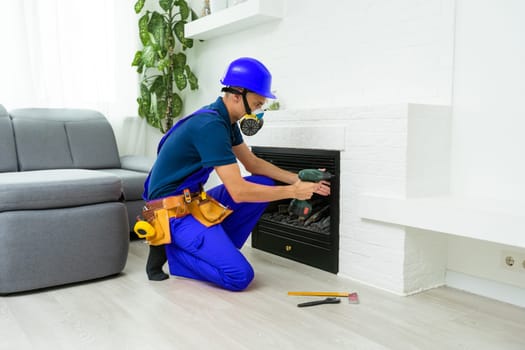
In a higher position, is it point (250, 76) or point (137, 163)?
point (250, 76)

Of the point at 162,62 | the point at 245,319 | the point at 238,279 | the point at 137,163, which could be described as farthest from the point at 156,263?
the point at 162,62

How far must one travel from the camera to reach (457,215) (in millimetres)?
2107

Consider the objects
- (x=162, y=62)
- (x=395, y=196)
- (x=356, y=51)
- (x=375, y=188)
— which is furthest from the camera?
(x=162, y=62)

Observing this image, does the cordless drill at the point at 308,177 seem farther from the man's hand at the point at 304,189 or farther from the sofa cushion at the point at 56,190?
the sofa cushion at the point at 56,190

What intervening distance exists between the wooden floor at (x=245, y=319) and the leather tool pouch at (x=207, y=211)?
0.34 meters

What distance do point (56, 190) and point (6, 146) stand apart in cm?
134

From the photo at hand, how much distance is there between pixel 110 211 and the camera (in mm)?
2584

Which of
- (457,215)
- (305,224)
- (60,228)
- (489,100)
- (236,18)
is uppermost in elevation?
(236,18)

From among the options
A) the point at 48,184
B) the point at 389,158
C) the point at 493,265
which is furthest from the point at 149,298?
the point at 493,265

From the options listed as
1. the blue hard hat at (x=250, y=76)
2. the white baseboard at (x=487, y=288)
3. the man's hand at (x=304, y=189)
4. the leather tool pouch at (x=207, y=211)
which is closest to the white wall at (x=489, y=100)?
the white baseboard at (x=487, y=288)

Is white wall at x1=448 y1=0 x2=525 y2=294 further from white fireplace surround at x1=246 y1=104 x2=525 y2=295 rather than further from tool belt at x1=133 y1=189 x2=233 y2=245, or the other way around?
tool belt at x1=133 y1=189 x2=233 y2=245

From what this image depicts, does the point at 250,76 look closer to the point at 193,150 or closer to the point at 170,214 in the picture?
the point at 193,150

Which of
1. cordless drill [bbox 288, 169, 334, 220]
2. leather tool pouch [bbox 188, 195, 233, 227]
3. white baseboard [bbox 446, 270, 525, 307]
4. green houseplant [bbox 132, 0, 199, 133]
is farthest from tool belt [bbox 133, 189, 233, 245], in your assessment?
green houseplant [bbox 132, 0, 199, 133]

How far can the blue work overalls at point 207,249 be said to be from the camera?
7.88 feet
